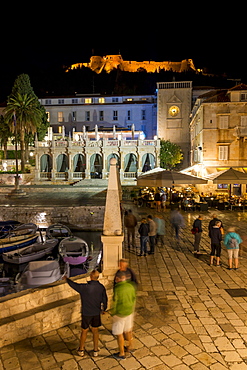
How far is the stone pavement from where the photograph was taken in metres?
5.36

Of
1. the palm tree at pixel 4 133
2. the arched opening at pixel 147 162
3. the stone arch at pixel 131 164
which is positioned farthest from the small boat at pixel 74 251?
the palm tree at pixel 4 133

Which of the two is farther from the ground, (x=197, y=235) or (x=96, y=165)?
(x=96, y=165)

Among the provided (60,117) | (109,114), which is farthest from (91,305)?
(60,117)

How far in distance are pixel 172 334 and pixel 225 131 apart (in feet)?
92.6

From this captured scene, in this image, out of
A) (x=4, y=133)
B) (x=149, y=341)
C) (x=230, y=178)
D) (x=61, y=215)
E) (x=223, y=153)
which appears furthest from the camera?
(x=4, y=133)

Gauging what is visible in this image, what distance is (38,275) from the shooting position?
1059 cm

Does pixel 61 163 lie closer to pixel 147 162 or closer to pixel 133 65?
pixel 147 162

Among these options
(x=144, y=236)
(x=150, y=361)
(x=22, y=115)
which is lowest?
(x=150, y=361)

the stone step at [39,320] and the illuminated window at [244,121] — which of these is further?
the illuminated window at [244,121]

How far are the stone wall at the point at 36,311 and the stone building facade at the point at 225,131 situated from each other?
2657 centimetres

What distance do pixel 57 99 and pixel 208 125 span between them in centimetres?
4324

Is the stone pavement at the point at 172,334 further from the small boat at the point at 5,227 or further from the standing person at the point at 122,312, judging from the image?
the small boat at the point at 5,227

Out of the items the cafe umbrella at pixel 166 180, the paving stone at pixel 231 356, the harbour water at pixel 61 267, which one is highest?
the cafe umbrella at pixel 166 180

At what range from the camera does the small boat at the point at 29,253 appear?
1488cm
